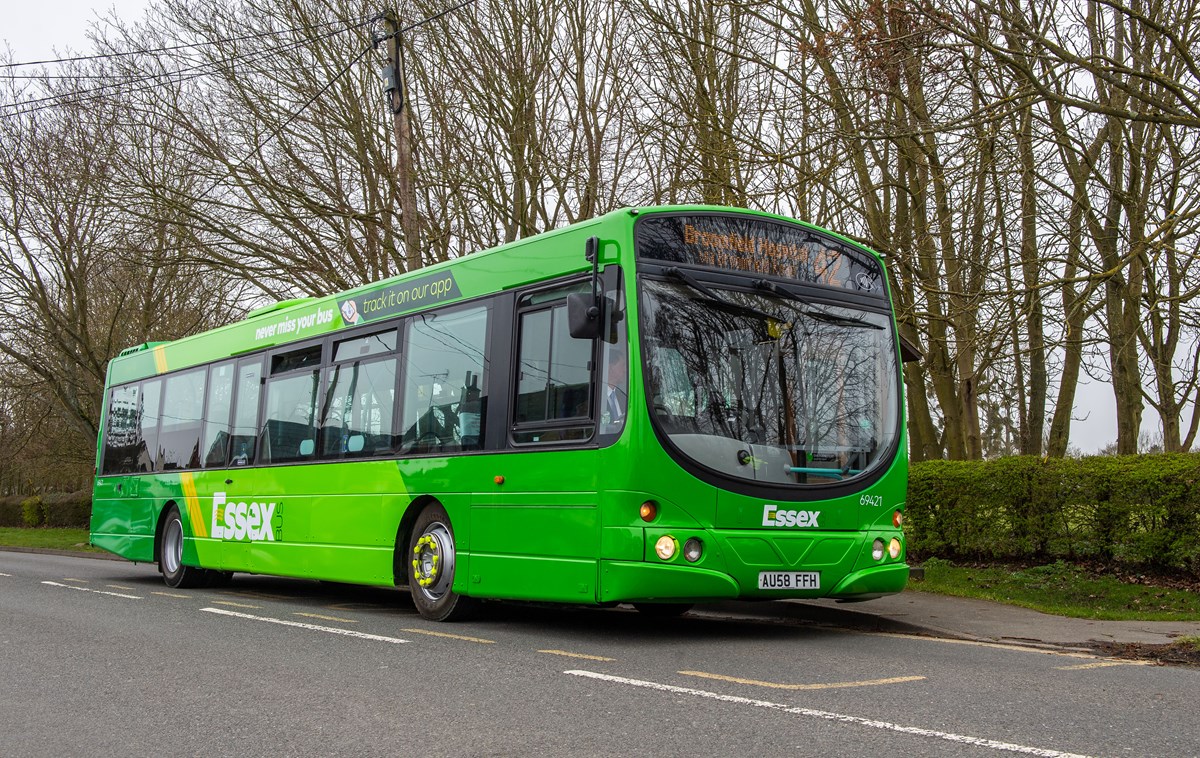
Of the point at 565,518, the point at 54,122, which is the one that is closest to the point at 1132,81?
the point at 565,518

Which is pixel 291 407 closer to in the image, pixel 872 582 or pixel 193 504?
pixel 193 504

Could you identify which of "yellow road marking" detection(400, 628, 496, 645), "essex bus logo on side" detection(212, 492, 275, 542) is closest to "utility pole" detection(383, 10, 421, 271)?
"essex bus logo on side" detection(212, 492, 275, 542)

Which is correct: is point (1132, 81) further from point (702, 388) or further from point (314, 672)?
point (314, 672)

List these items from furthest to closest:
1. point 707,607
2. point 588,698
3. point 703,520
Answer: point 707,607 < point 703,520 < point 588,698

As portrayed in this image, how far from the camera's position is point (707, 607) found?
38.0ft

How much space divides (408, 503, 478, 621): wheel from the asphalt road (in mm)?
233

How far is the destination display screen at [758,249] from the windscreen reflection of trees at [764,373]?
30cm

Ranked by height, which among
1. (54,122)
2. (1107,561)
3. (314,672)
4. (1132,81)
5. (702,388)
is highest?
(54,122)

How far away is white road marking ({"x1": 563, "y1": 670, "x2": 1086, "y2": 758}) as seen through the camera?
4.99 meters

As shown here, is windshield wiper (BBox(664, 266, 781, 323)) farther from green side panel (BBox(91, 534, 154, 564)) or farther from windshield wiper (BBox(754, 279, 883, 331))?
green side panel (BBox(91, 534, 154, 564))

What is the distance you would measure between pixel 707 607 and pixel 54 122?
23.4m

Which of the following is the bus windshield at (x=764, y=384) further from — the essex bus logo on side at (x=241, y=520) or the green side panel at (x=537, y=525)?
the essex bus logo on side at (x=241, y=520)

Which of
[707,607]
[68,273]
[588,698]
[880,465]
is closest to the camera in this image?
[588,698]

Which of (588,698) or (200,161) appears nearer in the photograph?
(588,698)
